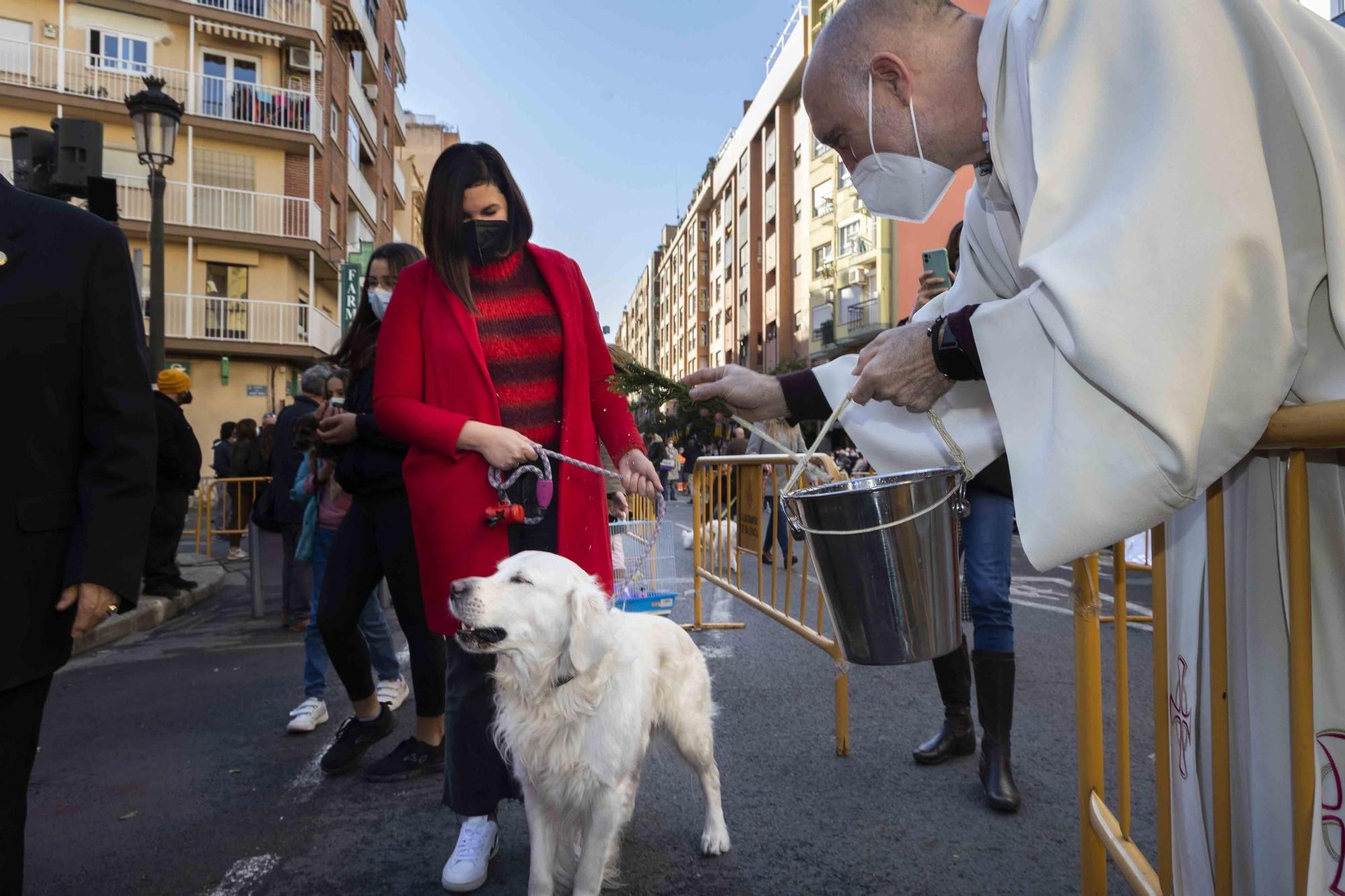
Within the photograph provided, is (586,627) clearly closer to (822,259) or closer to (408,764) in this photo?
(408,764)

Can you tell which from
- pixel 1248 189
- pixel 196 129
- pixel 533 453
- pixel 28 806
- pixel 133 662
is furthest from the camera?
pixel 196 129

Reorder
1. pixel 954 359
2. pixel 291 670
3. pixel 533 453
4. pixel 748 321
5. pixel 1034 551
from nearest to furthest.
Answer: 1. pixel 1034 551
2. pixel 954 359
3. pixel 533 453
4. pixel 291 670
5. pixel 748 321

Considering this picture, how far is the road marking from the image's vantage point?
2439 mm

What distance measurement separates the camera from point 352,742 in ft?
11.2

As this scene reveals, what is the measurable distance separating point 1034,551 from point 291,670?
518 cm

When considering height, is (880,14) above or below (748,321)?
below

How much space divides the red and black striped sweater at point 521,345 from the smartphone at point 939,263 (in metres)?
1.89

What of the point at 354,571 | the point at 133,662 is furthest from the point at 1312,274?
the point at 133,662

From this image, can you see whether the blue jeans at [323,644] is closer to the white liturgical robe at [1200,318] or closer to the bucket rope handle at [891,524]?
the bucket rope handle at [891,524]

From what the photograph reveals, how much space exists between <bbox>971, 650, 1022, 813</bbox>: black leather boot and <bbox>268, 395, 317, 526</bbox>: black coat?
4.84 metres

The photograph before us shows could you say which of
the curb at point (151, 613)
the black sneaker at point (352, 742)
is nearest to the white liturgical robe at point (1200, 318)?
the black sneaker at point (352, 742)

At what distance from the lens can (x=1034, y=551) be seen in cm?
114

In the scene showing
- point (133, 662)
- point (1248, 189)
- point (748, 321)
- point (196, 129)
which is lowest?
point (133, 662)

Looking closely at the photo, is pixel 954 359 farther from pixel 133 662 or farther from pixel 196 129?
pixel 196 129
